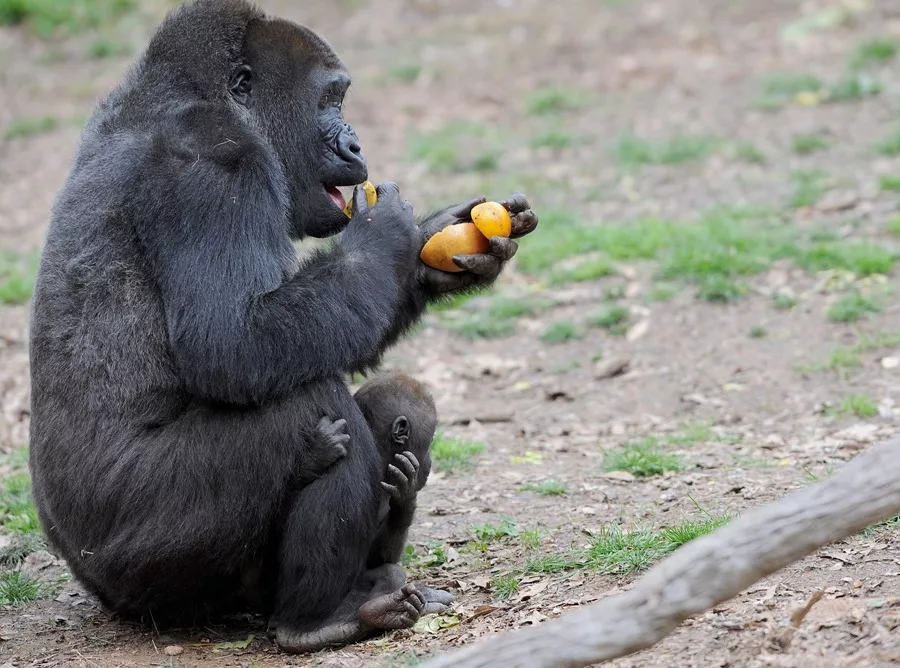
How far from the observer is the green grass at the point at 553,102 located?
13375 millimetres

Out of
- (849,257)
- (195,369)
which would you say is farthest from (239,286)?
(849,257)

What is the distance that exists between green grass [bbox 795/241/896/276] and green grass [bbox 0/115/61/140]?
9080mm

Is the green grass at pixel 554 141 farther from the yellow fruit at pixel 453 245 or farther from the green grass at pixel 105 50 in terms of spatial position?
the yellow fruit at pixel 453 245

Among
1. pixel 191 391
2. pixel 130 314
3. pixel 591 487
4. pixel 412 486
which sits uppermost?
pixel 130 314

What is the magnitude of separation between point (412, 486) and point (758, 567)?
2051mm

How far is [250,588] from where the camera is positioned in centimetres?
503

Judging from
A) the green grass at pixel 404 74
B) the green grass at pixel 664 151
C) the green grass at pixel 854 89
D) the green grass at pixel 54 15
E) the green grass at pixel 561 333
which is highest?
the green grass at pixel 54 15

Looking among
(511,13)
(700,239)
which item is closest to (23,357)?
(700,239)

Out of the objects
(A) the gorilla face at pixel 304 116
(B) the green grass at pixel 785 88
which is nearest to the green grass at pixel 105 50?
(B) the green grass at pixel 785 88

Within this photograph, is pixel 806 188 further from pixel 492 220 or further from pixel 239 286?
pixel 239 286

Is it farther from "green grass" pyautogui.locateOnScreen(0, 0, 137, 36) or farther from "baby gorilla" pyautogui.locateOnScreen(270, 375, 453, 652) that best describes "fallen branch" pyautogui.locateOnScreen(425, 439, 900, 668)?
"green grass" pyautogui.locateOnScreen(0, 0, 137, 36)

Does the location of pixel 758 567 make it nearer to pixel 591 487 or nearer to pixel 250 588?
pixel 250 588

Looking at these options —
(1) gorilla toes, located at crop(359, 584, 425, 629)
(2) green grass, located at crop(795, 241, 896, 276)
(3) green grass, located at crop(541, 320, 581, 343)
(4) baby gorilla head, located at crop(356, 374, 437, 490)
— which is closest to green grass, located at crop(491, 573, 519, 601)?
(1) gorilla toes, located at crop(359, 584, 425, 629)

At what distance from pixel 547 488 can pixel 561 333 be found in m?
2.50
